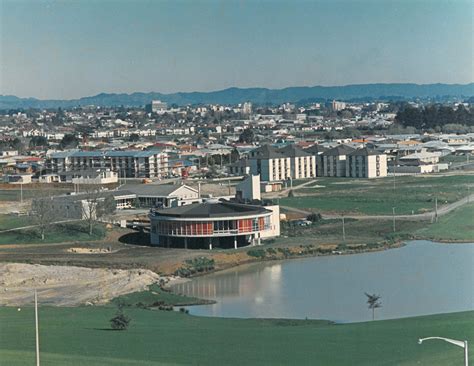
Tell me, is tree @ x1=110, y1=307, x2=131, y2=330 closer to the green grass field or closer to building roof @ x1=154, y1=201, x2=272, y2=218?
building roof @ x1=154, y1=201, x2=272, y2=218

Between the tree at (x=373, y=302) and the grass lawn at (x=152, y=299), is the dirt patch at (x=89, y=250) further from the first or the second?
the tree at (x=373, y=302)

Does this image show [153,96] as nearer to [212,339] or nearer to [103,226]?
[103,226]

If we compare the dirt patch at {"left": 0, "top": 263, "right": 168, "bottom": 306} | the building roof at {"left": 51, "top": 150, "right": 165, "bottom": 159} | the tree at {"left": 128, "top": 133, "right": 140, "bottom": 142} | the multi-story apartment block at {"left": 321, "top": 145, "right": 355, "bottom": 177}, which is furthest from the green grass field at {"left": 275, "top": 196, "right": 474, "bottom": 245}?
the tree at {"left": 128, "top": 133, "right": 140, "bottom": 142}

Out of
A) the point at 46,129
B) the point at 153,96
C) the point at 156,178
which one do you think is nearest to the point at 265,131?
the point at 46,129

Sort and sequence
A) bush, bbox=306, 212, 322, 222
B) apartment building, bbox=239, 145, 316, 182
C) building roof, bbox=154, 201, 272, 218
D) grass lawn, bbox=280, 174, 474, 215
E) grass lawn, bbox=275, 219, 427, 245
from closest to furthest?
building roof, bbox=154, 201, 272, 218
grass lawn, bbox=275, 219, 427, 245
bush, bbox=306, 212, 322, 222
grass lawn, bbox=280, 174, 474, 215
apartment building, bbox=239, 145, 316, 182

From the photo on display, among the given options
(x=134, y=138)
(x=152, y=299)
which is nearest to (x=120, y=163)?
(x=134, y=138)
